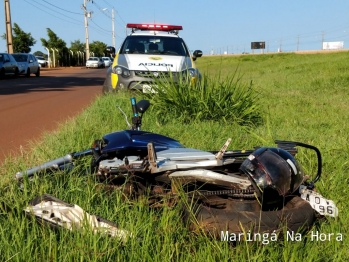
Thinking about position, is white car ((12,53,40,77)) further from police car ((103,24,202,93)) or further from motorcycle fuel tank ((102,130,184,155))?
motorcycle fuel tank ((102,130,184,155))

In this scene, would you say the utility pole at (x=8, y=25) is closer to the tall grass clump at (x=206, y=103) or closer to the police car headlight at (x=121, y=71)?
the police car headlight at (x=121, y=71)

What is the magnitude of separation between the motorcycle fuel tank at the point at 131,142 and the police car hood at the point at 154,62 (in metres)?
5.72

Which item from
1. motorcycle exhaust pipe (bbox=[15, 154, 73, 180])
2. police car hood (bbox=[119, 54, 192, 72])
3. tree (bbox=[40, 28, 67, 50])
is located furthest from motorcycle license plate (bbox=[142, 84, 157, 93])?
tree (bbox=[40, 28, 67, 50])

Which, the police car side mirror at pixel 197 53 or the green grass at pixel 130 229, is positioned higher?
the police car side mirror at pixel 197 53

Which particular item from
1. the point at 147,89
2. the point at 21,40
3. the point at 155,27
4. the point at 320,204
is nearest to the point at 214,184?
the point at 320,204

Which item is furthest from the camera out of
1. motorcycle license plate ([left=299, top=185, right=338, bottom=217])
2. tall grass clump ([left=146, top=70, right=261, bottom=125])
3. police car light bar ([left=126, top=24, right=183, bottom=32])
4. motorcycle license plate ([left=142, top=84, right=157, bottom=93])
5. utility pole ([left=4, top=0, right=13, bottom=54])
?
utility pole ([left=4, top=0, right=13, bottom=54])

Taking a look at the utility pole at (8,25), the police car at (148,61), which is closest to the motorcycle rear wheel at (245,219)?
the police car at (148,61)

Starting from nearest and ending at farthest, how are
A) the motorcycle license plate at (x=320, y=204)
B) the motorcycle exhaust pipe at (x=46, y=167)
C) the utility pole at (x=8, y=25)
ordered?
the motorcycle license plate at (x=320, y=204) → the motorcycle exhaust pipe at (x=46, y=167) → the utility pole at (x=8, y=25)

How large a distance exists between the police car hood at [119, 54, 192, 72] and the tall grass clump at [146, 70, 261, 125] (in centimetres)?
178

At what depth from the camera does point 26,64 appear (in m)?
30.0

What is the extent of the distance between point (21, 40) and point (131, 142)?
60403mm

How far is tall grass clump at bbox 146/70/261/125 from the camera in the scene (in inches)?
279

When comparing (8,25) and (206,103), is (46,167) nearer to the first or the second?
(206,103)

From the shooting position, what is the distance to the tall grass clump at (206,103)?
710cm
